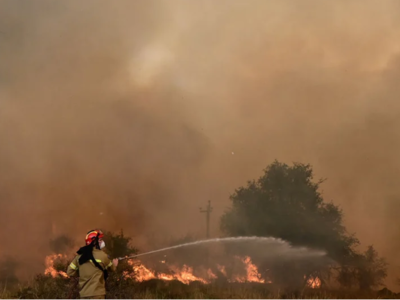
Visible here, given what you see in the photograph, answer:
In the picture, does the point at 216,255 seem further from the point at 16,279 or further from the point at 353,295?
the point at 16,279

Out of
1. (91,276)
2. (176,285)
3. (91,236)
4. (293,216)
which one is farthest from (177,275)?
(91,236)

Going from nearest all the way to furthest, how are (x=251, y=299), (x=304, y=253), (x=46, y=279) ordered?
(x=251, y=299) < (x=46, y=279) < (x=304, y=253)

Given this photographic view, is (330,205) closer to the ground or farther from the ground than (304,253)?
farther from the ground

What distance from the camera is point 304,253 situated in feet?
64.0

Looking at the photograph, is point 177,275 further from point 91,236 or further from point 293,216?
point 91,236

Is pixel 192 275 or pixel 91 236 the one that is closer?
pixel 91 236

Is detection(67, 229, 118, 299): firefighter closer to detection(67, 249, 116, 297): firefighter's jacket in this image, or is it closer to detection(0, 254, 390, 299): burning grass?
detection(67, 249, 116, 297): firefighter's jacket

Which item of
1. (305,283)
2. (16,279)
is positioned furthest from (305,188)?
(16,279)

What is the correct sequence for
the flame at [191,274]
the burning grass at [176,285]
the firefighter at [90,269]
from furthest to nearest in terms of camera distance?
the flame at [191,274] → the burning grass at [176,285] → the firefighter at [90,269]

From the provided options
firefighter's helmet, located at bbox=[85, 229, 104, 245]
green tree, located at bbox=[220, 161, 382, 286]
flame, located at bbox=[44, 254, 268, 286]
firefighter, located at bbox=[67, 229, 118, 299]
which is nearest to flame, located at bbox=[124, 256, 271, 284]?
flame, located at bbox=[44, 254, 268, 286]

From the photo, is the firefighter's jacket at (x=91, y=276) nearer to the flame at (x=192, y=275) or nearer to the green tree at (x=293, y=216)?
the flame at (x=192, y=275)

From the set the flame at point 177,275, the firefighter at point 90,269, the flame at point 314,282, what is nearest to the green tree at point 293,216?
the flame at point 314,282

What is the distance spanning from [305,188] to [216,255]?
21.3ft

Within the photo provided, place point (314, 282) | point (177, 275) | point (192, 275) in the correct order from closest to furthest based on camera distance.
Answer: point (314, 282)
point (177, 275)
point (192, 275)
